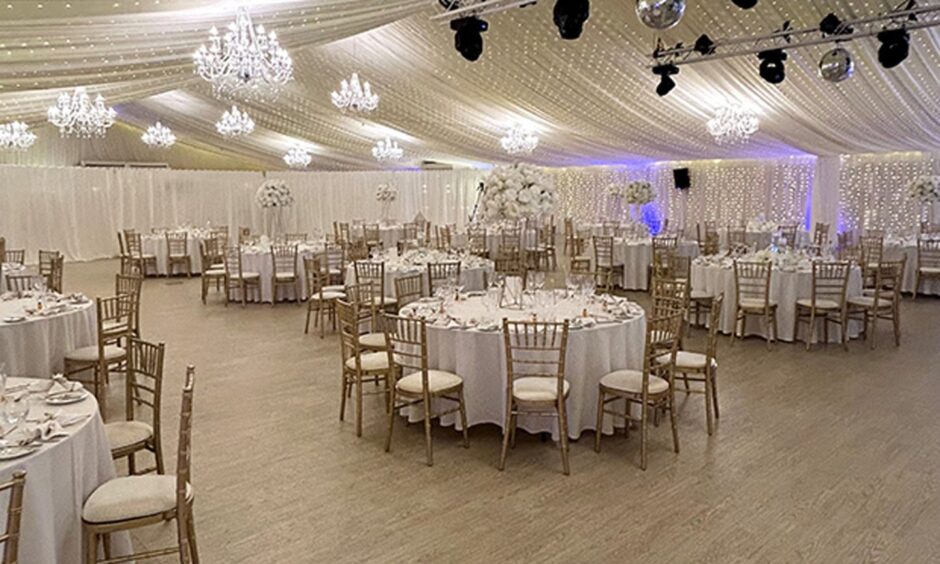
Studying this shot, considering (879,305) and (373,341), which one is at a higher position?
(879,305)

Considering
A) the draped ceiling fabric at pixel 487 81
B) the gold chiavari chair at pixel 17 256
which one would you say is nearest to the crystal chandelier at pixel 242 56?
the draped ceiling fabric at pixel 487 81

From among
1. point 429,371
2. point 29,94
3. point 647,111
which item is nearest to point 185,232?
point 29,94

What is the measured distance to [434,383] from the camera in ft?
15.5

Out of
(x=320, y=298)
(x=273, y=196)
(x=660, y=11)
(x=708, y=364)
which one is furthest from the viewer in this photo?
(x=273, y=196)

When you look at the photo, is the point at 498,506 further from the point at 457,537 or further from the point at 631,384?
the point at 631,384

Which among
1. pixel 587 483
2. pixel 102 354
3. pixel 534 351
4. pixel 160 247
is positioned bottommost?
pixel 587 483

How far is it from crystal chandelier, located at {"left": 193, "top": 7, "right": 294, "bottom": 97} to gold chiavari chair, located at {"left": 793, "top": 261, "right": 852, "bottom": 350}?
6.40m

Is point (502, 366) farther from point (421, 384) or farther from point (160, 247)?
point (160, 247)

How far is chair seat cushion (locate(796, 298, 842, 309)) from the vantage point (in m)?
7.72

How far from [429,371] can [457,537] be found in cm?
159

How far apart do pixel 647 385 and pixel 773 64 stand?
5435mm

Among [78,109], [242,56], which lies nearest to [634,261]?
[242,56]

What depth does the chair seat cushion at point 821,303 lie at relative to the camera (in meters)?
7.72

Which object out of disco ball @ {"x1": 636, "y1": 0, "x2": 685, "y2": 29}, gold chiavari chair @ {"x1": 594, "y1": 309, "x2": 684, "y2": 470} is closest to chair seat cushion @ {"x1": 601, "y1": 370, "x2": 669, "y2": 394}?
gold chiavari chair @ {"x1": 594, "y1": 309, "x2": 684, "y2": 470}
